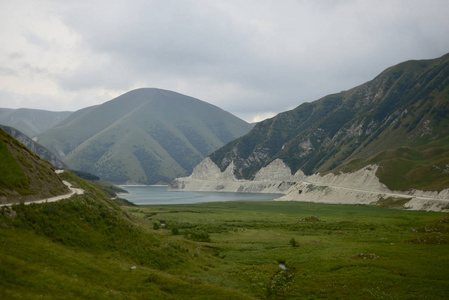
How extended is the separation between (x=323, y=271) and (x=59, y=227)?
2982cm

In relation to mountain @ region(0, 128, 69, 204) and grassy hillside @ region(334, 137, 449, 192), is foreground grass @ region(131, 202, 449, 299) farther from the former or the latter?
grassy hillside @ region(334, 137, 449, 192)

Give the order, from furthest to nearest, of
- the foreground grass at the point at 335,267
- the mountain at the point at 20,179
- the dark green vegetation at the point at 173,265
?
the mountain at the point at 20,179
the foreground grass at the point at 335,267
the dark green vegetation at the point at 173,265

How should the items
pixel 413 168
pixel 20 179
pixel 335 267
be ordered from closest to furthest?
1. pixel 20 179
2. pixel 335 267
3. pixel 413 168

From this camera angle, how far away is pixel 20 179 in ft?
128

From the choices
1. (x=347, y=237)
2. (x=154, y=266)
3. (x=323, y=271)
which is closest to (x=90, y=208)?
(x=154, y=266)

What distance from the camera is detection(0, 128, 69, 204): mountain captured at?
117 feet

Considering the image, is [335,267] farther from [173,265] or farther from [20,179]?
[20,179]

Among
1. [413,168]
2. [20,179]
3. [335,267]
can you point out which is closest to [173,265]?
[335,267]

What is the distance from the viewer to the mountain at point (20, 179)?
35722 millimetres

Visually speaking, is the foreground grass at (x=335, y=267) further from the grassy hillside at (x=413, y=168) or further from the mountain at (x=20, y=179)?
the grassy hillside at (x=413, y=168)

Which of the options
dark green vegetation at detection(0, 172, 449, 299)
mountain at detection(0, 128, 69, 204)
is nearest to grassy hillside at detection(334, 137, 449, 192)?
dark green vegetation at detection(0, 172, 449, 299)

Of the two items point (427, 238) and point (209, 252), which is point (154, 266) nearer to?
point (209, 252)

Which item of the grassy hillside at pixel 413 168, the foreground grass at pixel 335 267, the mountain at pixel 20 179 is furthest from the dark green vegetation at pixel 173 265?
the grassy hillside at pixel 413 168

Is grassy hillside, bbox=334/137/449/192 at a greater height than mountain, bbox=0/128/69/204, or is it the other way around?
mountain, bbox=0/128/69/204
